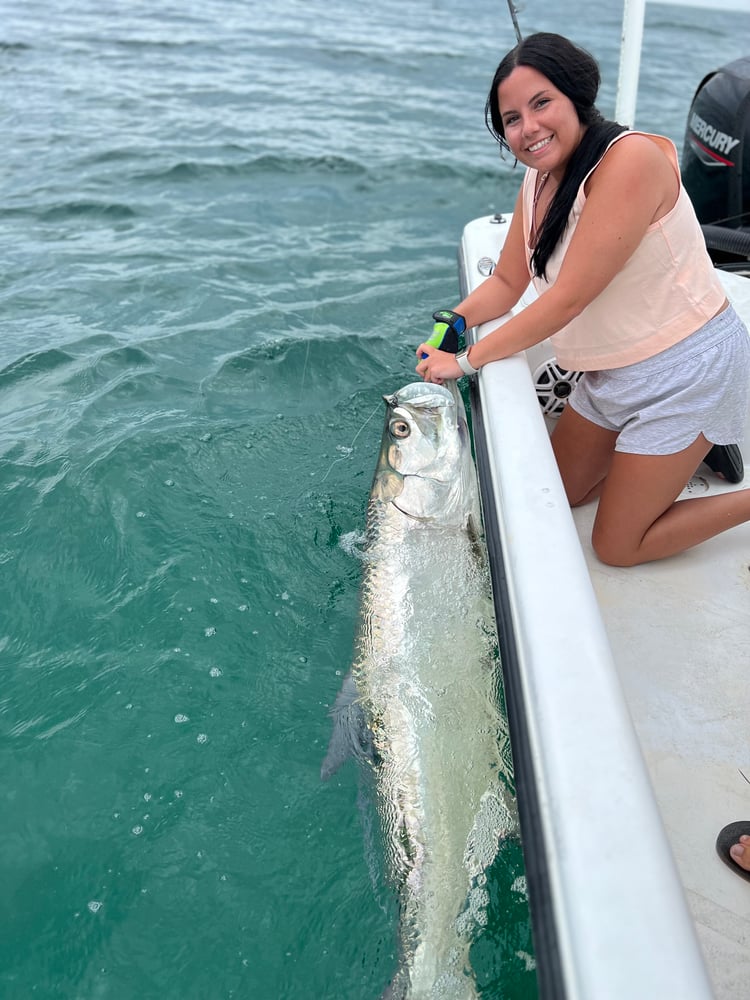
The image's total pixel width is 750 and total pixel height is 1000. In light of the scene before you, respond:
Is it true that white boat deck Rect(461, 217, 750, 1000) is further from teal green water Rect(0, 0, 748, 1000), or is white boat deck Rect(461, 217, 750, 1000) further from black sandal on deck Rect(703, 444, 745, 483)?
teal green water Rect(0, 0, 748, 1000)

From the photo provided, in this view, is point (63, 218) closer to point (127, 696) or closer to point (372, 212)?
point (372, 212)

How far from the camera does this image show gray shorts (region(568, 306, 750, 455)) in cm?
258

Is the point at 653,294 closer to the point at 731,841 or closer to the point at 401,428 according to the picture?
the point at 401,428

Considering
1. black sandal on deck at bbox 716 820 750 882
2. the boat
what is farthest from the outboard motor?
black sandal on deck at bbox 716 820 750 882

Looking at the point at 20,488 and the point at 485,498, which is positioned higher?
the point at 485,498

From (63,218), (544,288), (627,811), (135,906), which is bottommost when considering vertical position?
(135,906)

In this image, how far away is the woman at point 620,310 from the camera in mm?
2297

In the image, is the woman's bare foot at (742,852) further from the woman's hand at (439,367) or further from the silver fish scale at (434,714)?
the woman's hand at (439,367)

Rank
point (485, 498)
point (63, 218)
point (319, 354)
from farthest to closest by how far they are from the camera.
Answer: point (63, 218) < point (319, 354) < point (485, 498)

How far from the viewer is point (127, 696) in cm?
273

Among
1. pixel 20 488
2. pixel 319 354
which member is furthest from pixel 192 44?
pixel 20 488

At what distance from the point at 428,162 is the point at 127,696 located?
25.3ft

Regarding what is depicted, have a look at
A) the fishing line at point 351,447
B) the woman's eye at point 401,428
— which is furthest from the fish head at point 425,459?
the fishing line at point 351,447

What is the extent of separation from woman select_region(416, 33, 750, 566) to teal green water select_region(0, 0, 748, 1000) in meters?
1.14
